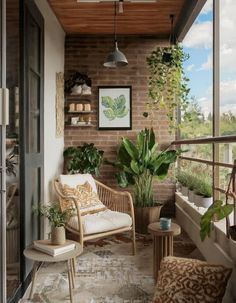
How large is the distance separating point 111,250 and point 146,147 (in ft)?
4.92

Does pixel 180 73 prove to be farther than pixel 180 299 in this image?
Yes

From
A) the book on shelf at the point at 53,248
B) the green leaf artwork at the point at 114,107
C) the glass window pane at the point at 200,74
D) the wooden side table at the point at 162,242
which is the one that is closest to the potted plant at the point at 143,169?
the glass window pane at the point at 200,74

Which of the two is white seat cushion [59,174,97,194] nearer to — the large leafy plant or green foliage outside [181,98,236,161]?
the large leafy plant

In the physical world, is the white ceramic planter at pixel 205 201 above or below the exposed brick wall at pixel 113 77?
below

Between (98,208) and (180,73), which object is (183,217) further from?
(180,73)

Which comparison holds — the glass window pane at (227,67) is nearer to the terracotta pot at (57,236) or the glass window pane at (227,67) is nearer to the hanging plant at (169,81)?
the hanging plant at (169,81)

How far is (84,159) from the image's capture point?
4.81 meters

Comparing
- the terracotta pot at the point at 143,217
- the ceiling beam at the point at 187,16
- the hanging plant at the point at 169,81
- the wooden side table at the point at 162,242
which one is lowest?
the terracotta pot at the point at 143,217

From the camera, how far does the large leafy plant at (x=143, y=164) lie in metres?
4.48

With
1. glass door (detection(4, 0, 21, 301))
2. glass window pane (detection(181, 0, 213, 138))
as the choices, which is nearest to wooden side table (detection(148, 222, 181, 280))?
glass door (detection(4, 0, 21, 301))

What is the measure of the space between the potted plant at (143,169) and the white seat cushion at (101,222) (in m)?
0.88

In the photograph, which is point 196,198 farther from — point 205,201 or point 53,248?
point 53,248

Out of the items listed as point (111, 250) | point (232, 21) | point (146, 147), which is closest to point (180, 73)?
point (146, 147)

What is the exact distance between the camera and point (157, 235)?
8.97 feet
